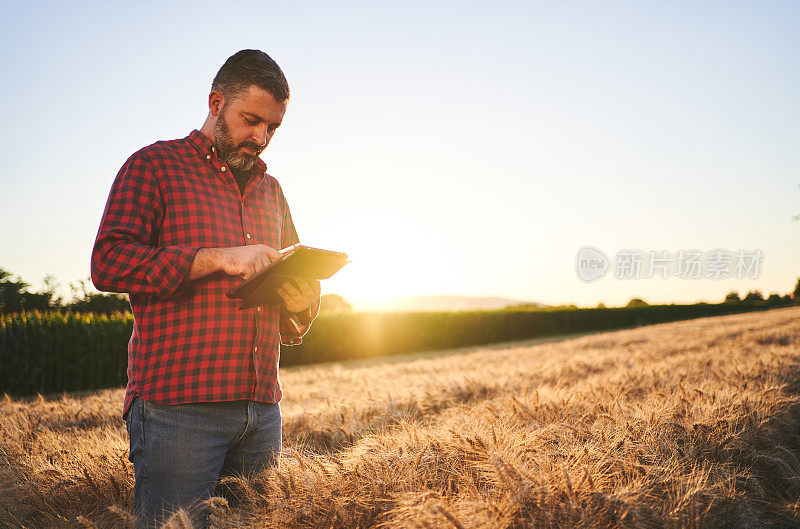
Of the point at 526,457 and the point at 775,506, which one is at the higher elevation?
the point at 526,457

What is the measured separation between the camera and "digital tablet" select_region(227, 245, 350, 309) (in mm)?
1614

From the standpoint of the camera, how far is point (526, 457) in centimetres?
195

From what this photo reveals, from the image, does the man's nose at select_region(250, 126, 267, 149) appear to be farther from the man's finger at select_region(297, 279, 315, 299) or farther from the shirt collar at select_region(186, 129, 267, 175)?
the man's finger at select_region(297, 279, 315, 299)

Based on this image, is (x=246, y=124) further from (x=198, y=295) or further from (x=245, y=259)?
(x=198, y=295)

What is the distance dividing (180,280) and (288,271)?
14.9 inches

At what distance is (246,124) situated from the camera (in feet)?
6.37

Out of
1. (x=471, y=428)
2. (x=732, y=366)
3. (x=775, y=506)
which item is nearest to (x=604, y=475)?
(x=471, y=428)

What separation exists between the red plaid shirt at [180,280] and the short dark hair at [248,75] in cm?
27

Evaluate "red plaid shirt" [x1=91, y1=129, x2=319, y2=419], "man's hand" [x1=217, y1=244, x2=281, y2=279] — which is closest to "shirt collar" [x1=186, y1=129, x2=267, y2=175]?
"red plaid shirt" [x1=91, y1=129, x2=319, y2=419]

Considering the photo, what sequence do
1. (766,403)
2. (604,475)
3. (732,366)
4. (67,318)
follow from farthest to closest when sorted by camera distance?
(67,318) < (732,366) < (766,403) < (604,475)

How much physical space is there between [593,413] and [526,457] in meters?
1.18

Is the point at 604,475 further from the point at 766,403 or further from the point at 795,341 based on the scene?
the point at 795,341

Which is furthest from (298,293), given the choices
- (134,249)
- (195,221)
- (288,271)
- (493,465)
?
(493,465)

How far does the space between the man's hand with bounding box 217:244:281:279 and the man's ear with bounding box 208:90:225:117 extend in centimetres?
69
